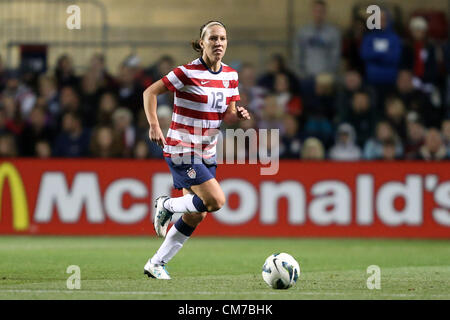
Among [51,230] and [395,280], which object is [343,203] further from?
[395,280]

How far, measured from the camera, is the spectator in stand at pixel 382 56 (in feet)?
51.7

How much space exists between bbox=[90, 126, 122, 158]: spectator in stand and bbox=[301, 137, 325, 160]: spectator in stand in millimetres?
2883

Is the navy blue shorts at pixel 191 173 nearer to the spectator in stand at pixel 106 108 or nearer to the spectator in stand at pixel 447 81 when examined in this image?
the spectator in stand at pixel 106 108

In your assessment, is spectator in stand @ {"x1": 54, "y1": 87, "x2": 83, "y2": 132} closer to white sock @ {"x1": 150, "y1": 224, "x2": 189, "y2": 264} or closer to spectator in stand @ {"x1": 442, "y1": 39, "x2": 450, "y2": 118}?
spectator in stand @ {"x1": 442, "y1": 39, "x2": 450, "y2": 118}

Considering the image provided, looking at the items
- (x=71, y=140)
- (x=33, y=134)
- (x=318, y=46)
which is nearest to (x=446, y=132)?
(x=318, y=46)

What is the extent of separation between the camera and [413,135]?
15.0m

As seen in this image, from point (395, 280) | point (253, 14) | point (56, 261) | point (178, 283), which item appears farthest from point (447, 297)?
point (253, 14)

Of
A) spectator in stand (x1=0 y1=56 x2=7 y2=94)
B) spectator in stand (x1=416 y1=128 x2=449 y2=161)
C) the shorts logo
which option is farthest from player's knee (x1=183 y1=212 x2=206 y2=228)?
spectator in stand (x1=0 y1=56 x2=7 y2=94)

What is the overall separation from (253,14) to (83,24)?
10.4 ft

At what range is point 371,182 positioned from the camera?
14.2 meters

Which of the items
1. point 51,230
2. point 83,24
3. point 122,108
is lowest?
point 51,230

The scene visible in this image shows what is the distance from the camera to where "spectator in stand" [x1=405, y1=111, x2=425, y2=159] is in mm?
14884

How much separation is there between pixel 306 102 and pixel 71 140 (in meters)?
3.92

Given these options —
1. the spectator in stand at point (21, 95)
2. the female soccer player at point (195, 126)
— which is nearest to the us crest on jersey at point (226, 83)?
the female soccer player at point (195, 126)
